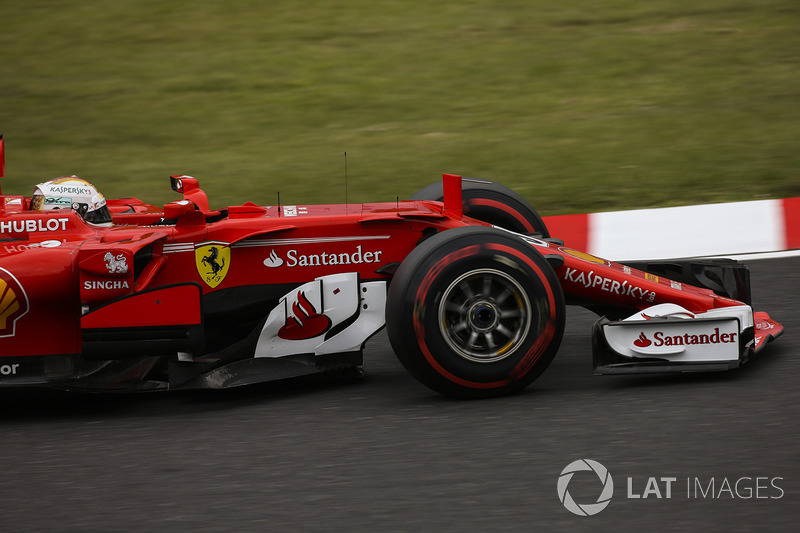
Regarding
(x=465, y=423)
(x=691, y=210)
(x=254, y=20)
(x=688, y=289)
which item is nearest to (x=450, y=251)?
(x=465, y=423)

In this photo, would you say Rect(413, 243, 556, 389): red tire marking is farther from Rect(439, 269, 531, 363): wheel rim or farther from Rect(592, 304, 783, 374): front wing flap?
Rect(592, 304, 783, 374): front wing flap

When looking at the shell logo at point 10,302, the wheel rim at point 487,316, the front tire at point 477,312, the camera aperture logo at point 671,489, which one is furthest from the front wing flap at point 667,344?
the shell logo at point 10,302

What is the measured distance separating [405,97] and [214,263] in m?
7.65

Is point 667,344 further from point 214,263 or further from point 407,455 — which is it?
point 214,263

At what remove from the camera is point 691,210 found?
7.39 meters

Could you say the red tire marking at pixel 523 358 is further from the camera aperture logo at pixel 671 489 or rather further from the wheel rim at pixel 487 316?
the camera aperture logo at pixel 671 489

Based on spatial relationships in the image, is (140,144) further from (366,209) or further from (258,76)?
(366,209)

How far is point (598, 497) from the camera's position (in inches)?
135

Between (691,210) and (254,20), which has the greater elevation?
(254,20)

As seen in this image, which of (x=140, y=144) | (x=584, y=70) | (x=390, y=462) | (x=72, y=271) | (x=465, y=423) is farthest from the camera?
(x=584, y=70)

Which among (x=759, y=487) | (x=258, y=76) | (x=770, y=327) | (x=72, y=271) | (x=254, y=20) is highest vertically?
(x=254, y=20)

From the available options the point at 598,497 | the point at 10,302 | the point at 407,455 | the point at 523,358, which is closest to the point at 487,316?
the point at 523,358

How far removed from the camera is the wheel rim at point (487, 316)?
4.36 m

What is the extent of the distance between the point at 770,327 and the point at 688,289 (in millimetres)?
476
